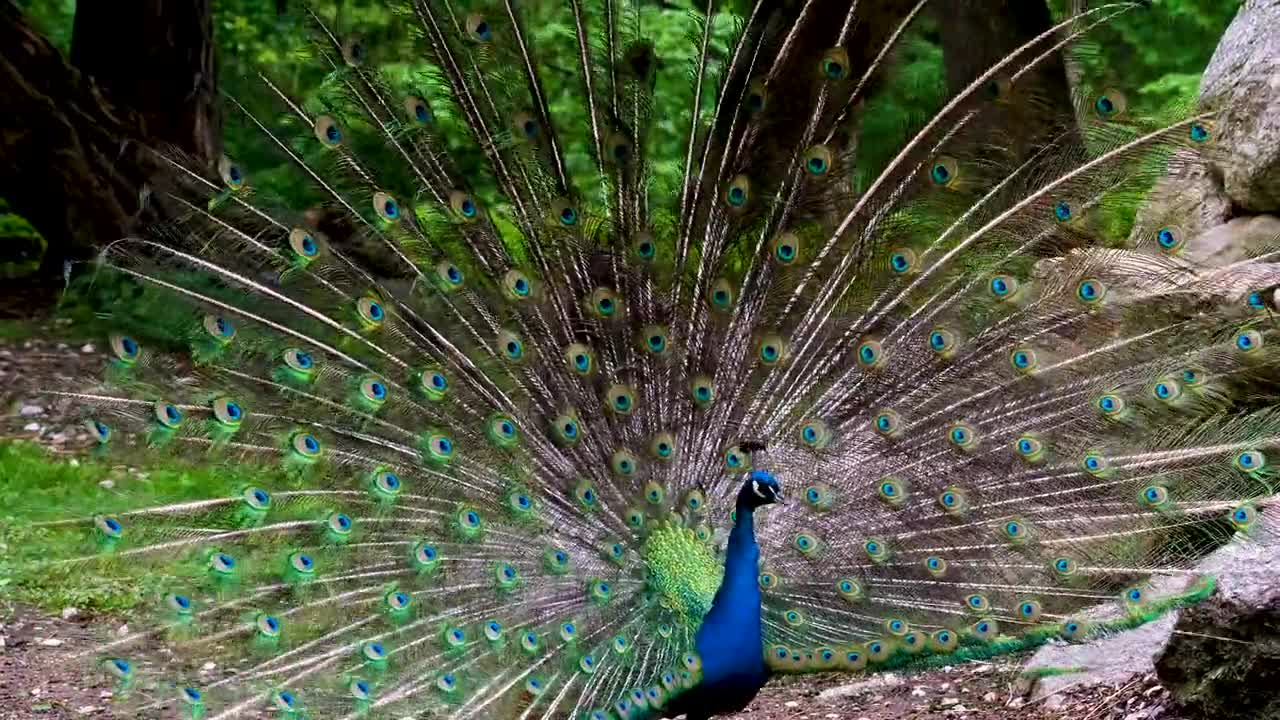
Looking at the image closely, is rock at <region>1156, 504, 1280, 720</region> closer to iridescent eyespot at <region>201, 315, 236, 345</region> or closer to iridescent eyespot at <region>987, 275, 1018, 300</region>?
iridescent eyespot at <region>987, 275, 1018, 300</region>

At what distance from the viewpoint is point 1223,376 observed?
4684 mm

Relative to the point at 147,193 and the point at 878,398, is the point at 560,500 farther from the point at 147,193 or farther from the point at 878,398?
the point at 147,193

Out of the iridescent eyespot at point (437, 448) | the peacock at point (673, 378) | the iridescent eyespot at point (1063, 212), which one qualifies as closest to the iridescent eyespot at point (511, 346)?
the peacock at point (673, 378)

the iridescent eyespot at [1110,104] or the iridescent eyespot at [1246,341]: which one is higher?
the iridescent eyespot at [1110,104]

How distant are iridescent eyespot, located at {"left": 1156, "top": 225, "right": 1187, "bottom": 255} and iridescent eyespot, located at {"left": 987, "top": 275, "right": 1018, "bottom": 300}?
19.3 inches

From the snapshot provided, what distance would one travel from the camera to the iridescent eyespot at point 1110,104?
4.47 metres

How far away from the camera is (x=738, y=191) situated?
4.82 m

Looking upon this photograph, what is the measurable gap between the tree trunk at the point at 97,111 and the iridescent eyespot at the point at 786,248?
5.84 m

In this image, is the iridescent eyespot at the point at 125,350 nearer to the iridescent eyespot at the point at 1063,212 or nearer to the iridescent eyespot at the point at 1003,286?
the iridescent eyespot at the point at 1003,286

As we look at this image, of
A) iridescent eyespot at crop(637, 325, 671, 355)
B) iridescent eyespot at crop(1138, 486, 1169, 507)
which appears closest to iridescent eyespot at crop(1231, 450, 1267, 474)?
iridescent eyespot at crop(1138, 486, 1169, 507)

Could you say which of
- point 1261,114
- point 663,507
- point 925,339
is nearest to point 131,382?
point 663,507

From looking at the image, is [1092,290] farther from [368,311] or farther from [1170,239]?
[368,311]

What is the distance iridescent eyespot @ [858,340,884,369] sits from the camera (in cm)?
480

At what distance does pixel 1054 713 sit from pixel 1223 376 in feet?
4.07
